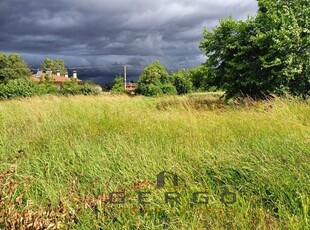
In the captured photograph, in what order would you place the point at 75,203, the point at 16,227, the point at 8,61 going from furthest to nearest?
the point at 8,61, the point at 75,203, the point at 16,227

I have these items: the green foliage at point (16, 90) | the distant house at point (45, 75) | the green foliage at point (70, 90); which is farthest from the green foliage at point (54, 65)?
the green foliage at point (16, 90)

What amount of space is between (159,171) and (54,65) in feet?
289

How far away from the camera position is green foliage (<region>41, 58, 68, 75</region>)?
263 ft

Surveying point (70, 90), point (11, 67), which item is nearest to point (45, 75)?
point (11, 67)

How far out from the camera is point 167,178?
2.67 m

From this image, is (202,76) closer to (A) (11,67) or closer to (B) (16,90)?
(B) (16,90)

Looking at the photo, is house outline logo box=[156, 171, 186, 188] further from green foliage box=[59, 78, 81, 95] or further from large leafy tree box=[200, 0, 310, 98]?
green foliage box=[59, 78, 81, 95]

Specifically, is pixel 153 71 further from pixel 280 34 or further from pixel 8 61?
pixel 280 34

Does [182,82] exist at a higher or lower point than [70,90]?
higher

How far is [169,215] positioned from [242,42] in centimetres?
1110

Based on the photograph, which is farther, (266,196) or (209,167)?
(209,167)

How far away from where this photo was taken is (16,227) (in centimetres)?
174

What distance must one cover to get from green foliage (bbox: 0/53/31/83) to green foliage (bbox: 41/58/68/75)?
1107 inches

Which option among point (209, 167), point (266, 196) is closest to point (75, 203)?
point (209, 167)
